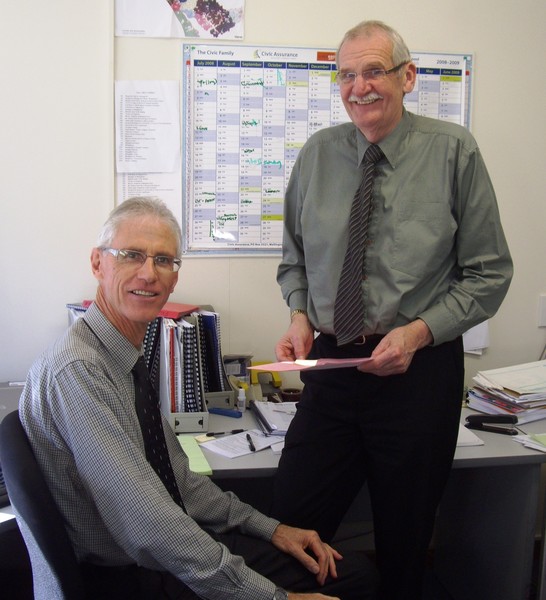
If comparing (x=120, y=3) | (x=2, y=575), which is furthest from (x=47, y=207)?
(x=2, y=575)

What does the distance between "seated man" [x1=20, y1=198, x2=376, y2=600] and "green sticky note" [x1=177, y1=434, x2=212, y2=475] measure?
0.60 feet

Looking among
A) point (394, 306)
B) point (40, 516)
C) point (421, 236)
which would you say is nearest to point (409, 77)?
point (421, 236)

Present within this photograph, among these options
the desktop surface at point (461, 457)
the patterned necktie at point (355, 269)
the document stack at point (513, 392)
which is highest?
A: the patterned necktie at point (355, 269)

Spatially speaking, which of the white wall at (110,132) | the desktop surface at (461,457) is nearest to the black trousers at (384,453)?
the desktop surface at (461,457)

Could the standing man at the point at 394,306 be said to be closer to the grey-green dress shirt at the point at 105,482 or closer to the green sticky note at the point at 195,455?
the green sticky note at the point at 195,455

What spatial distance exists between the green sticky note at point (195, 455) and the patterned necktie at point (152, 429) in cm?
25

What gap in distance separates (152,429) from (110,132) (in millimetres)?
1340

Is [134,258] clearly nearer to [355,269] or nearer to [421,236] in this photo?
[355,269]

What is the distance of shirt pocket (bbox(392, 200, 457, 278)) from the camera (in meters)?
1.52

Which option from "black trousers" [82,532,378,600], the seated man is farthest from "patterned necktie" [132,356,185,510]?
"black trousers" [82,532,378,600]

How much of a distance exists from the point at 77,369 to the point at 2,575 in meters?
1.17

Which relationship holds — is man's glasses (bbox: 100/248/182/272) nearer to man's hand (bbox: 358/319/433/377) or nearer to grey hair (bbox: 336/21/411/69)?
man's hand (bbox: 358/319/433/377)

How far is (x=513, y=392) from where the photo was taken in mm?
2148

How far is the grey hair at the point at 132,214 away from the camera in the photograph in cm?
132
